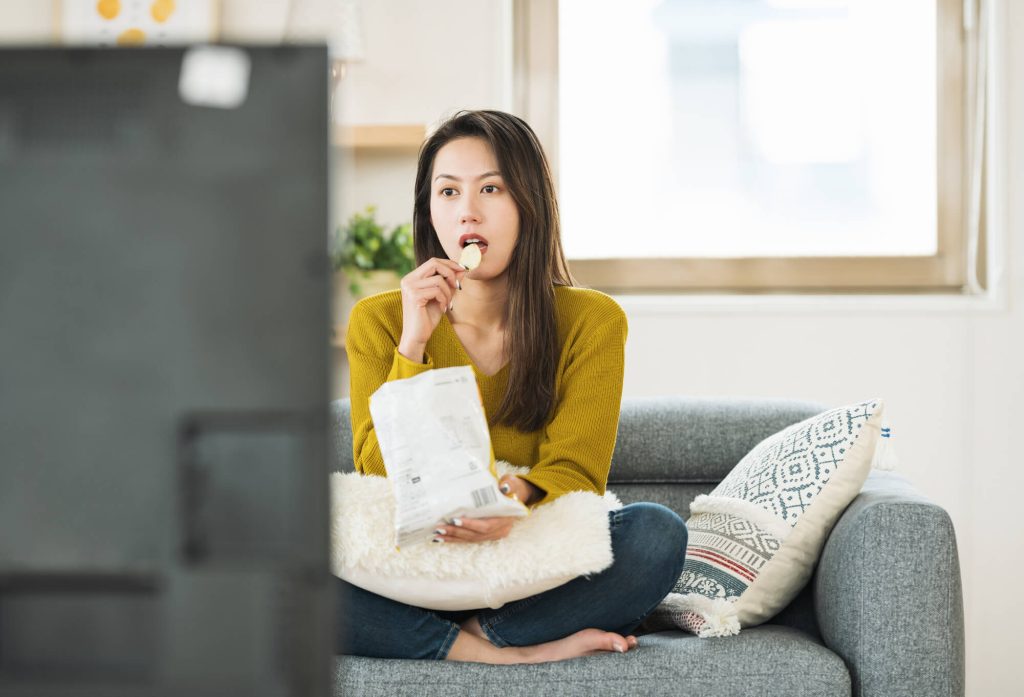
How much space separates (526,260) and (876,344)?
4.01 ft

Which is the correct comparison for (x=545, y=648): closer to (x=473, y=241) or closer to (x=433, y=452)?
(x=433, y=452)

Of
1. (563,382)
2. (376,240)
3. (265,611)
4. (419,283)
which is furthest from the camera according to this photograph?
(376,240)

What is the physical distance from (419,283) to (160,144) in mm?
1234

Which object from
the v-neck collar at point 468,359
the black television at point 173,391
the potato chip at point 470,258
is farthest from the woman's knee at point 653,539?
the black television at point 173,391

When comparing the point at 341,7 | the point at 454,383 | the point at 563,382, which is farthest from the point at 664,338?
the point at 454,383

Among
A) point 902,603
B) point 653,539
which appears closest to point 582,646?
point 653,539

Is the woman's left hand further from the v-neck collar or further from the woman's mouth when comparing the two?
the woman's mouth

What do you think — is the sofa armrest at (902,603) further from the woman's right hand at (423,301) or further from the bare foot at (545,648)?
the woman's right hand at (423,301)

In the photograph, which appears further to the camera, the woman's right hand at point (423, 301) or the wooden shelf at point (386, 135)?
the wooden shelf at point (386, 135)

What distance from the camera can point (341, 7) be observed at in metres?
2.68

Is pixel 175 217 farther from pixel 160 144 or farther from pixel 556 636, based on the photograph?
pixel 556 636

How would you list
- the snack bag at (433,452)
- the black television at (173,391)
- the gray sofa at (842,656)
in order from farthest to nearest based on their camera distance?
the gray sofa at (842,656)
the snack bag at (433,452)
the black television at (173,391)

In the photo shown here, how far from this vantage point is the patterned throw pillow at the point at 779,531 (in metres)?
1.58

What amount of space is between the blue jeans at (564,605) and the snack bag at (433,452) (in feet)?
0.92
